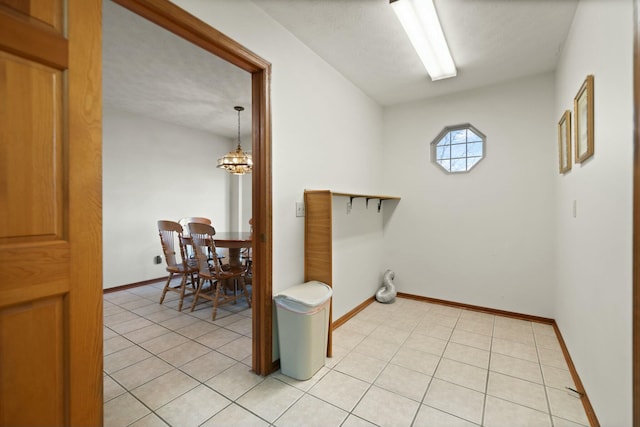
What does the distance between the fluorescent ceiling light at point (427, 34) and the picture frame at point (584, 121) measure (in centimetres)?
104

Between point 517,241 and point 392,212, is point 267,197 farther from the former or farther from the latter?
point 517,241

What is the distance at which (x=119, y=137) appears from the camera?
4.12 metres

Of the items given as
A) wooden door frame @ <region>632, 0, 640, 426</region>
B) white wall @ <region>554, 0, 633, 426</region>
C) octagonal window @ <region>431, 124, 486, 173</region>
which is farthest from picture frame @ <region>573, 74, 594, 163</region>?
octagonal window @ <region>431, 124, 486, 173</region>

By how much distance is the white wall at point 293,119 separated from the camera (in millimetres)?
1874

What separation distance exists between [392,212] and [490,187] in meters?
1.17

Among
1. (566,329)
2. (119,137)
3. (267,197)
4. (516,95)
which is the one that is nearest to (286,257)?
(267,197)

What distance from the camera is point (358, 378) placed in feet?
6.49

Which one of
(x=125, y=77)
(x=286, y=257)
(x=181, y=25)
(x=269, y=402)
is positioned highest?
(x=125, y=77)

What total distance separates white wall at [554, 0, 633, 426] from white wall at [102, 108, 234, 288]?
5002 millimetres

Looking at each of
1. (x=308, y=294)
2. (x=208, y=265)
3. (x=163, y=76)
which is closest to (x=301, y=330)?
(x=308, y=294)

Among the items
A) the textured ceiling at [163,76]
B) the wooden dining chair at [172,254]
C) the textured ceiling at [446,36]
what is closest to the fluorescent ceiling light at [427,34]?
the textured ceiling at [446,36]

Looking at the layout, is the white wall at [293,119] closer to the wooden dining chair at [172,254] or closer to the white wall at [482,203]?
the white wall at [482,203]

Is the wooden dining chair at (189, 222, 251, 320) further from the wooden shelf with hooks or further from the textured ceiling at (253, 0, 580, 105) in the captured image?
the textured ceiling at (253, 0, 580, 105)

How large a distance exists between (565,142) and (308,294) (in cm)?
242
